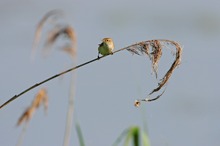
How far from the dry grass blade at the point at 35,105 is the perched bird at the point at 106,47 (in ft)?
2.33

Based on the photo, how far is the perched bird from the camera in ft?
6.02

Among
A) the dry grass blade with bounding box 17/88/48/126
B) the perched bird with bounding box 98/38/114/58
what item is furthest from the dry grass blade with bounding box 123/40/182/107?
the dry grass blade with bounding box 17/88/48/126

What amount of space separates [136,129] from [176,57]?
0.73 m

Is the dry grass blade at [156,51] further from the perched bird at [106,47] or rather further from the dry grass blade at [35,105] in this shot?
the dry grass blade at [35,105]

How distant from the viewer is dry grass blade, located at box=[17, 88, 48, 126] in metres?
2.54

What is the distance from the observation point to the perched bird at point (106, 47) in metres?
1.83

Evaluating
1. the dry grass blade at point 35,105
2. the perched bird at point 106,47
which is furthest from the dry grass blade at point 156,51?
the dry grass blade at point 35,105

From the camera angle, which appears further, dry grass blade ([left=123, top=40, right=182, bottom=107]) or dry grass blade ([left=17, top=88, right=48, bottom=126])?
dry grass blade ([left=17, top=88, right=48, bottom=126])

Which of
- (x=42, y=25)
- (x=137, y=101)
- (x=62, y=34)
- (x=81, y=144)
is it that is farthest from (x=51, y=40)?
(x=137, y=101)

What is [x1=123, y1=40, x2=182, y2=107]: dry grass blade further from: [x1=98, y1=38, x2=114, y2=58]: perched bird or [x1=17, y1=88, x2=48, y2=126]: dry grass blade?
[x1=17, y1=88, x2=48, y2=126]: dry grass blade

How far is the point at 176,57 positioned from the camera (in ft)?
5.48

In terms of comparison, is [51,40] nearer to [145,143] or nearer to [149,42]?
[145,143]

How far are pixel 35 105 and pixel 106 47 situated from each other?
0.89 m

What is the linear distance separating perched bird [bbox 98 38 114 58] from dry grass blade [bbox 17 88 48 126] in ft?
2.33
